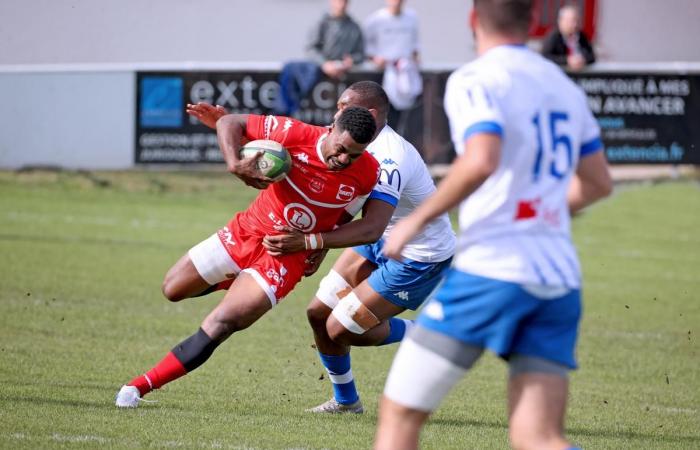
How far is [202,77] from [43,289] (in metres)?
7.41

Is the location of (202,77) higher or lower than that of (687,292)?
higher

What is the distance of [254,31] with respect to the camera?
23672 mm

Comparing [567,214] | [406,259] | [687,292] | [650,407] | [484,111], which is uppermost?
[484,111]

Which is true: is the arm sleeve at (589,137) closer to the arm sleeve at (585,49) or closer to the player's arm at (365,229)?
the player's arm at (365,229)

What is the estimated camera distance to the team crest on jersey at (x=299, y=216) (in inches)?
277

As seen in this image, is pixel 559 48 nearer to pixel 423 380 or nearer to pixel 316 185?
pixel 316 185

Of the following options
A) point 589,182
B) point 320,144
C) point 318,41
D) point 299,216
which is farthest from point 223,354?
point 318,41

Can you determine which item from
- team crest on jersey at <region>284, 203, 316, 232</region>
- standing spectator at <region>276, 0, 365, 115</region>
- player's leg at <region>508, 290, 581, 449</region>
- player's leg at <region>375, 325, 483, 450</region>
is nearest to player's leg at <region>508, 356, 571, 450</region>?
player's leg at <region>508, 290, 581, 449</region>

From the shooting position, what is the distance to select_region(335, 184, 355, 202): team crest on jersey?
22.8ft

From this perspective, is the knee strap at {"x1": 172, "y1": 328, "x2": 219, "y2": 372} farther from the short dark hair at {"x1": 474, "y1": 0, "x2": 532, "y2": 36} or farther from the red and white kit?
the short dark hair at {"x1": 474, "y1": 0, "x2": 532, "y2": 36}

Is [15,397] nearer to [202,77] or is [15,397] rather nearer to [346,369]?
[346,369]

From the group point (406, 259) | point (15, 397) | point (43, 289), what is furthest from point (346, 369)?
point (43, 289)

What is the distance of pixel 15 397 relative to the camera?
7.01m

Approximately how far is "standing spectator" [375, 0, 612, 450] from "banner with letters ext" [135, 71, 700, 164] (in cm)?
1379
